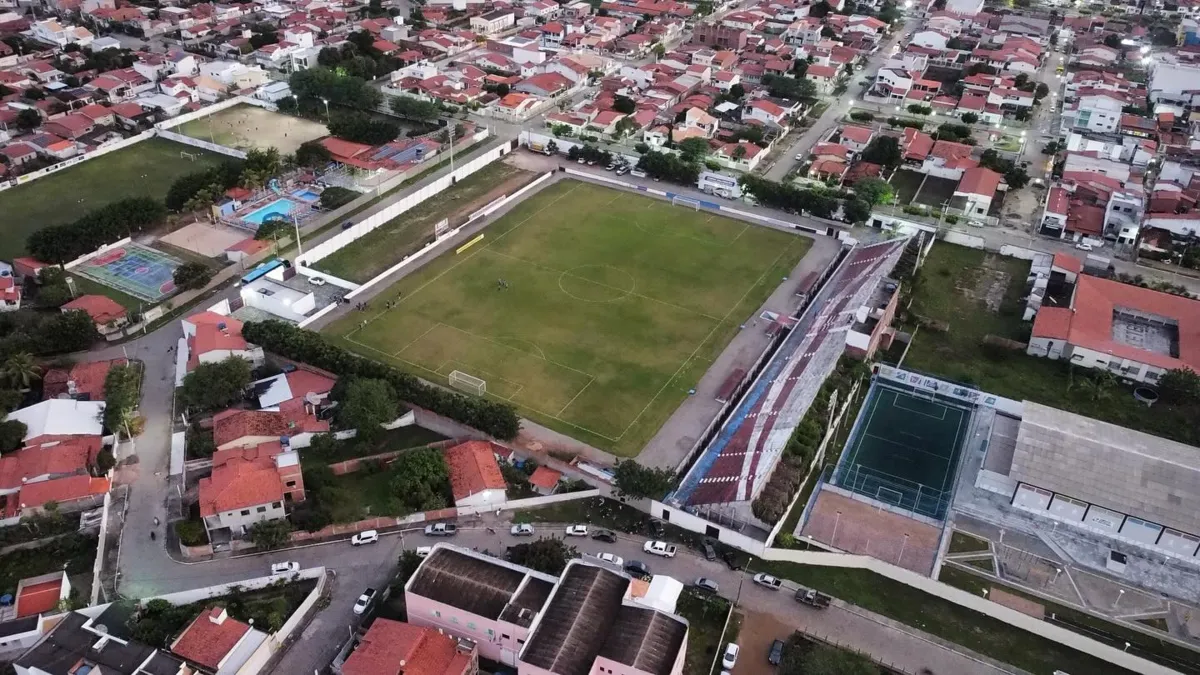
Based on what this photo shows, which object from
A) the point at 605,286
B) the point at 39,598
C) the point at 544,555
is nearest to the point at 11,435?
the point at 39,598

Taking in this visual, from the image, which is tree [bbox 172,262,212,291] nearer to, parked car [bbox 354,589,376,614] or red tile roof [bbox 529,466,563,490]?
red tile roof [bbox 529,466,563,490]

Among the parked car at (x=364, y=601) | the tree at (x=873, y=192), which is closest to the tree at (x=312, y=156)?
the tree at (x=873, y=192)

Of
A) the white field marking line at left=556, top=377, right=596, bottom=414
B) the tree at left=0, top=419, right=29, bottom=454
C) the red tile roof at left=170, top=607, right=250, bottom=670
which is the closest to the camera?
the red tile roof at left=170, top=607, right=250, bottom=670

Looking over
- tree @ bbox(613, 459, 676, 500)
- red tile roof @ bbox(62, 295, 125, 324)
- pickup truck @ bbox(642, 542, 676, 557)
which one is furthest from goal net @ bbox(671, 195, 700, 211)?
red tile roof @ bbox(62, 295, 125, 324)

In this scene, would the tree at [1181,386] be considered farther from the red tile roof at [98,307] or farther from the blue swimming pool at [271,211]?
the red tile roof at [98,307]

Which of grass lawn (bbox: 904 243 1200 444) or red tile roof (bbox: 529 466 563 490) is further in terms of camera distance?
grass lawn (bbox: 904 243 1200 444)

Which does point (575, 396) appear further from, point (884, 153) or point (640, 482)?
point (884, 153)
